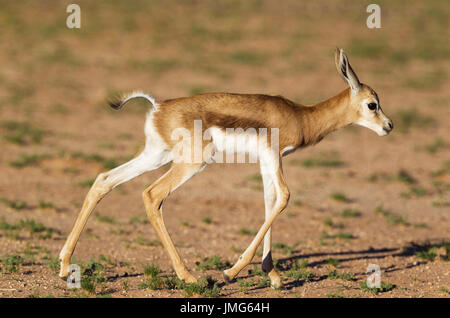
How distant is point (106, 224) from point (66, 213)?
2.58 ft

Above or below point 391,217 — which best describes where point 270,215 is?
above

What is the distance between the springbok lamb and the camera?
6117 mm

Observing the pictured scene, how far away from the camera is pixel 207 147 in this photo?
240 inches

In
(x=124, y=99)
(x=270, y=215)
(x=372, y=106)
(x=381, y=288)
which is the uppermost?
(x=124, y=99)

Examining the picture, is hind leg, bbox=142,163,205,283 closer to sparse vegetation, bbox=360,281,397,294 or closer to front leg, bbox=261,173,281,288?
front leg, bbox=261,173,281,288

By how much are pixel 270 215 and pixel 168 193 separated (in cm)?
96

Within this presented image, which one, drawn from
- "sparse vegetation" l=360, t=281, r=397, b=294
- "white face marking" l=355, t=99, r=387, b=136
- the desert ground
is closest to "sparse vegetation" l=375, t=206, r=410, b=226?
the desert ground

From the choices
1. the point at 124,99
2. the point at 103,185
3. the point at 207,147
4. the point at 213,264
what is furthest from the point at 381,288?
the point at 124,99

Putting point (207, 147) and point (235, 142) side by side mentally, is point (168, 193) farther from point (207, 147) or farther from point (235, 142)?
point (235, 142)

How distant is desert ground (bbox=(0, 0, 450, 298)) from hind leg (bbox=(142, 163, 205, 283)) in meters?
0.17

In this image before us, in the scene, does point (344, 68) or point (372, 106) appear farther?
point (372, 106)

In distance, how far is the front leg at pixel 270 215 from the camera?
5.97 meters

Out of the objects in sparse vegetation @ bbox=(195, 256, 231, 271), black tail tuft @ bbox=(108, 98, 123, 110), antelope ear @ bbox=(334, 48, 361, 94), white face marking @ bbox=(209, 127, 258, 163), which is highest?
antelope ear @ bbox=(334, 48, 361, 94)

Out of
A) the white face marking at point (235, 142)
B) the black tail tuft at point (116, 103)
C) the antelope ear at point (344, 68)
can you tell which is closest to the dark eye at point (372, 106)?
the antelope ear at point (344, 68)
